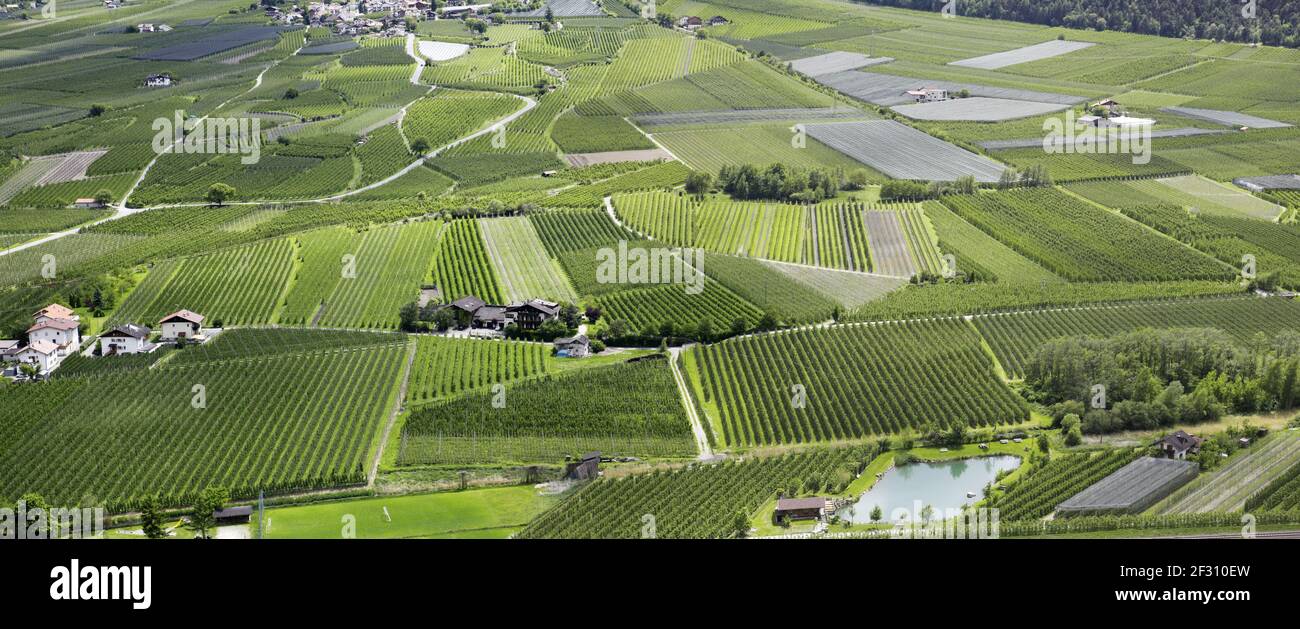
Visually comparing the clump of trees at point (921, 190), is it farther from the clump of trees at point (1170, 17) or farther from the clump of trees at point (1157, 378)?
the clump of trees at point (1170, 17)

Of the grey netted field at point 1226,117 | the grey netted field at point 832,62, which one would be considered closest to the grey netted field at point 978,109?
the grey netted field at point 1226,117

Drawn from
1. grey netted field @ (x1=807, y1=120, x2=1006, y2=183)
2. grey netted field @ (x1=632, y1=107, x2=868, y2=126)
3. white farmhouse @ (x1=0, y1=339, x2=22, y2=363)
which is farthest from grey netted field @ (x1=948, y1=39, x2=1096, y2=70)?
white farmhouse @ (x1=0, y1=339, x2=22, y2=363)

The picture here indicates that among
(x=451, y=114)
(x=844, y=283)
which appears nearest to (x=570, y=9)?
(x=451, y=114)

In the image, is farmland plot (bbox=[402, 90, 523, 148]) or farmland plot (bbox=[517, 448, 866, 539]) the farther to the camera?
farmland plot (bbox=[402, 90, 523, 148])

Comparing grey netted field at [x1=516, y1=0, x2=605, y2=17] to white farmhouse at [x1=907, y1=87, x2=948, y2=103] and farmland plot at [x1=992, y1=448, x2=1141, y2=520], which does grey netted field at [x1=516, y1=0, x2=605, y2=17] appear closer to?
white farmhouse at [x1=907, y1=87, x2=948, y2=103]

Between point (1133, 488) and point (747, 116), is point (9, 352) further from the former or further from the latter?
point (747, 116)

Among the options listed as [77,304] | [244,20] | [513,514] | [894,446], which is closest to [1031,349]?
[894,446]
